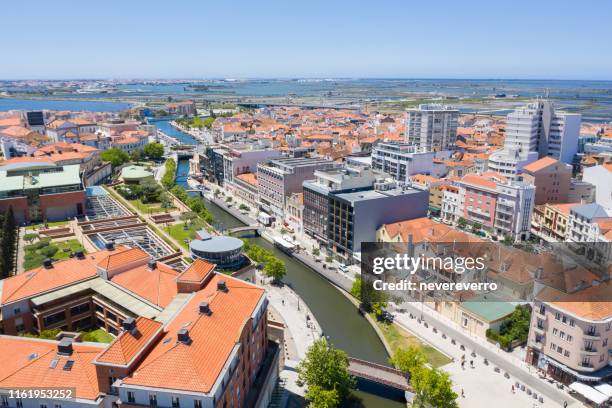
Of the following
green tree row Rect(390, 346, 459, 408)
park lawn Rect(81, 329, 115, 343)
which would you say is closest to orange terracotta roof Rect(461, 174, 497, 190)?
green tree row Rect(390, 346, 459, 408)

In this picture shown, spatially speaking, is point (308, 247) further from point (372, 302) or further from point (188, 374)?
point (188, 374)

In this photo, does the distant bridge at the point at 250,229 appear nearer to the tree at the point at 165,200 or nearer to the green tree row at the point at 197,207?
the green tree row at the point at 197,207

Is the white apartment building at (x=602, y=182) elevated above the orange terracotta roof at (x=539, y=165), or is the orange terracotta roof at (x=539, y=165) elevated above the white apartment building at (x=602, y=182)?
the orange terracotta roof at (x=539, y=165)

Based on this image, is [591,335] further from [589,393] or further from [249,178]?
[249,178]

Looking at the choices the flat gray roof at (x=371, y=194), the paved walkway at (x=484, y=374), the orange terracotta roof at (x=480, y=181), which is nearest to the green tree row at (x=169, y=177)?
the flat gray roof at (x=371, y=194)

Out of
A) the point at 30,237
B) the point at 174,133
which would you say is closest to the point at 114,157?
the point at 30,237
